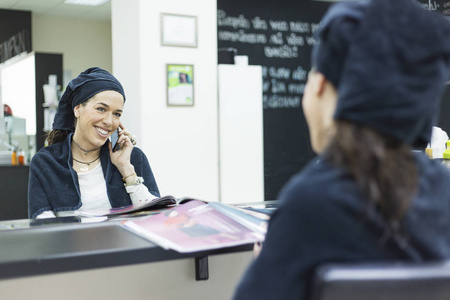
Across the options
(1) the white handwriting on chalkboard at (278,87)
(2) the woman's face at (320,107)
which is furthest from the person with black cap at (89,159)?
(1) the white handwriting on chalkboard at (278,87)

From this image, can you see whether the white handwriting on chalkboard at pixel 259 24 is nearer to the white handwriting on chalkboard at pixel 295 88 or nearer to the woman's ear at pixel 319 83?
the white handwriting on chalkboard at pixel 295 88

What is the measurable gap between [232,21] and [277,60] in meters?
0.81

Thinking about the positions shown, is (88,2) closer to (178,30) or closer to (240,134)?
(178,30)

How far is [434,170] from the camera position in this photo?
0.76 metres

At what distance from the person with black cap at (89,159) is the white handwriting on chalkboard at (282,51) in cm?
508

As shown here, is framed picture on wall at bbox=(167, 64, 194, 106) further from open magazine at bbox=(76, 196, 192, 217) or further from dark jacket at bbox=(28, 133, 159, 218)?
open magazine at bbox=(76, 196, 192, 217)

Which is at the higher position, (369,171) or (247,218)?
(369,171)

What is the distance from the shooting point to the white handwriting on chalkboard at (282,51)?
716cm

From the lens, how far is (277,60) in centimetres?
721

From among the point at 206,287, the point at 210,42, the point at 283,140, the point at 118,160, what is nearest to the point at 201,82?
the point at 210,42

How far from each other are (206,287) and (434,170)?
0.85m

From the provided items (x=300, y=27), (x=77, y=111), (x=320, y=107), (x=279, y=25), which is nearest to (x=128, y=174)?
(x=77, y=111)

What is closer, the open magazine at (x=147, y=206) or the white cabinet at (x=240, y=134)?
the open magazine at (x=147, y=206)

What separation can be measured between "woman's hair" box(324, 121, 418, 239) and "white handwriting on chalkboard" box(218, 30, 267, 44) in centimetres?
630
